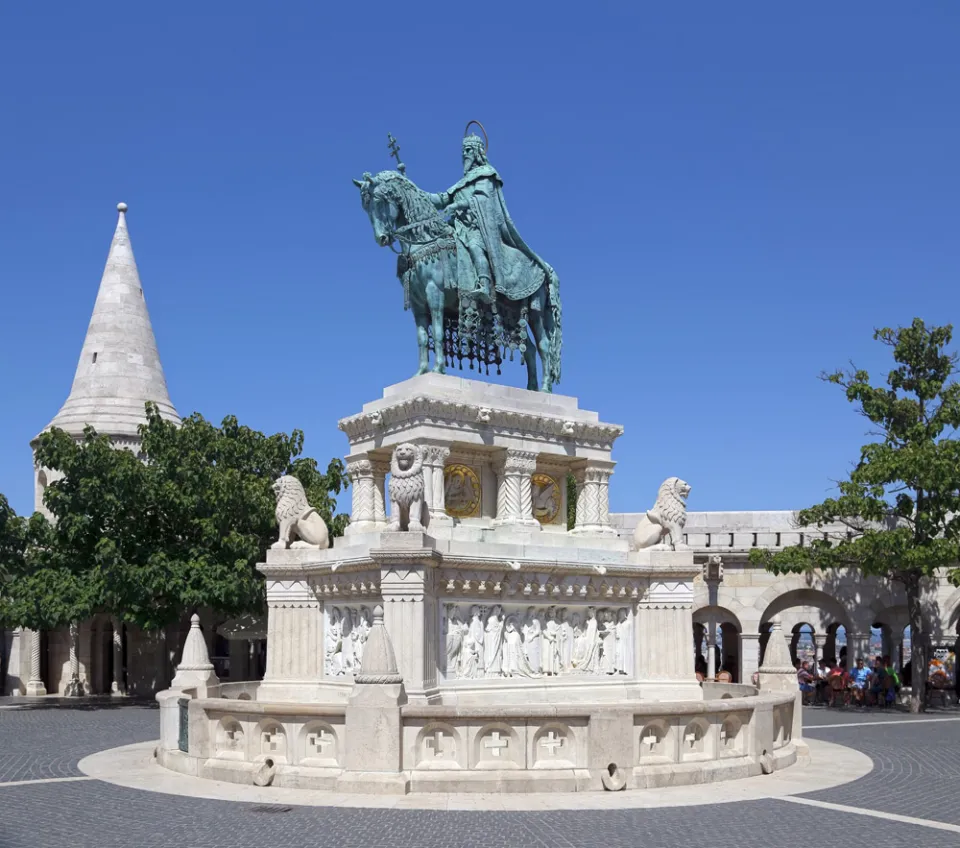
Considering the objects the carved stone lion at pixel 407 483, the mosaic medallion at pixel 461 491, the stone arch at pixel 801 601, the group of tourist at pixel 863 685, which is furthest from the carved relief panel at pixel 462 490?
the stone arch at pixel 801 601

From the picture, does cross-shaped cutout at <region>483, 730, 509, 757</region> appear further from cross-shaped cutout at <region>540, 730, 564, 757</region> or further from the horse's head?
the horse's head

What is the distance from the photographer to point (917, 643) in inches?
1169

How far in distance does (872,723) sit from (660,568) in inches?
361

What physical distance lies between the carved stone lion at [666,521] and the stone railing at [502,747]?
213 inches

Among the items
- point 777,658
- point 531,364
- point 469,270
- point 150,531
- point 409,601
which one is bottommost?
point 777,658

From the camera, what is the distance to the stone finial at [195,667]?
59.8 ft

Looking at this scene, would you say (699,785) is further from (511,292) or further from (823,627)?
(823,627)

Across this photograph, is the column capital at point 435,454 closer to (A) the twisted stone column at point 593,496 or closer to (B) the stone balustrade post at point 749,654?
(A) the twisted stone column at point 593,496

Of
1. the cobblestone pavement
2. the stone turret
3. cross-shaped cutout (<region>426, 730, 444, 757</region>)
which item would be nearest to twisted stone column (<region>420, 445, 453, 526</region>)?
cross-shaped cutout (<region>426, 730, 444, 757</region>)

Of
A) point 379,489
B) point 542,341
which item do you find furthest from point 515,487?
point 542,341

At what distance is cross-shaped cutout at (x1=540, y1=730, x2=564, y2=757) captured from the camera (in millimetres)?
13242

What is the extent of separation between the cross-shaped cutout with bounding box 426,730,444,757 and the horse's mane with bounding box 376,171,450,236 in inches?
374

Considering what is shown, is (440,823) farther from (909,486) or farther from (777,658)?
(909,486)

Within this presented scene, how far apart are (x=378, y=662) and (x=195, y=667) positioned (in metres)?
6.57
